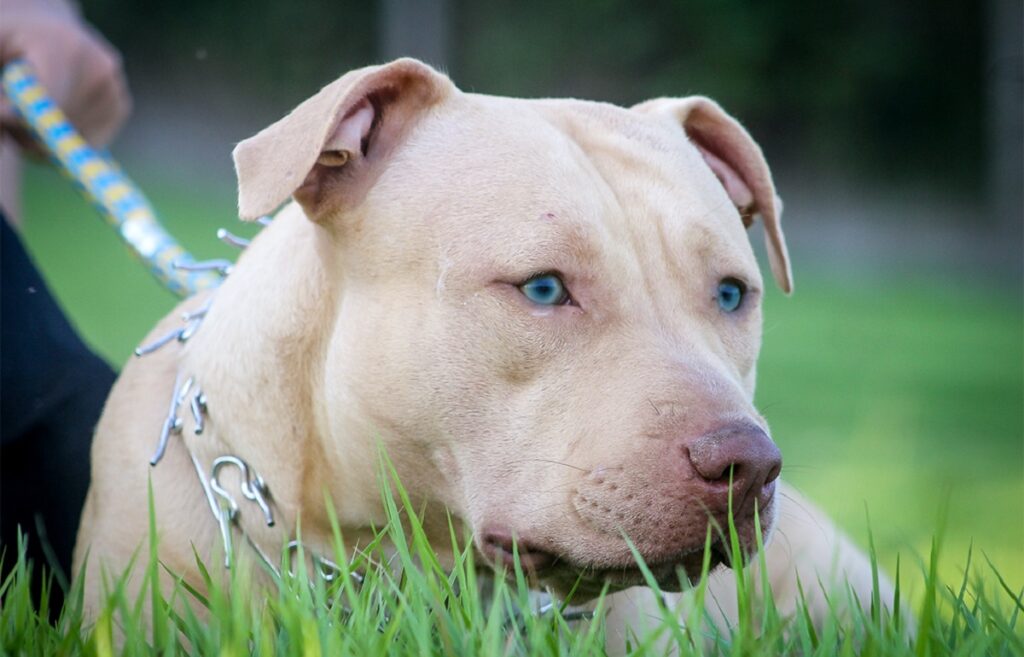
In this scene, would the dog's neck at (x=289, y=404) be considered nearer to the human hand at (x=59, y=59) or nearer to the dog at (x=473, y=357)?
the dog at (x=473, y=357)

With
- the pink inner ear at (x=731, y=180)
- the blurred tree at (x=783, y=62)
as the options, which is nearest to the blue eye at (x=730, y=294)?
the pink inner ear at (x=731, y=180)

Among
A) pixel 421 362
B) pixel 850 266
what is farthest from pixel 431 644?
pixel 850 266

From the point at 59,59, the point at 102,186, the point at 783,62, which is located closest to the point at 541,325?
the point at 102,186

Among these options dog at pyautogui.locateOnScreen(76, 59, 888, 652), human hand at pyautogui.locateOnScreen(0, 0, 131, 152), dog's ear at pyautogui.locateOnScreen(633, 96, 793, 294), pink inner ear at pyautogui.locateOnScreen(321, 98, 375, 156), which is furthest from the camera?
human hand at pyautogui.locateOnScreen(0, 0, 131, 152)

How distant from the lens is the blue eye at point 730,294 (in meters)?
2.87

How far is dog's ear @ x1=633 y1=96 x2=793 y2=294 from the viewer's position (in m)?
3.33

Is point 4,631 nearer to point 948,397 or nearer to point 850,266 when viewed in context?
point 948,397

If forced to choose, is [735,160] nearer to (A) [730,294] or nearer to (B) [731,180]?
(B) [731,180]

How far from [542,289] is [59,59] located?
2.51 metres

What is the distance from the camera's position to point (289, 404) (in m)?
2.77

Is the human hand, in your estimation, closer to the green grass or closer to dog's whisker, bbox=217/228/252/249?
dog's whisker, bbox=217/228/252/249

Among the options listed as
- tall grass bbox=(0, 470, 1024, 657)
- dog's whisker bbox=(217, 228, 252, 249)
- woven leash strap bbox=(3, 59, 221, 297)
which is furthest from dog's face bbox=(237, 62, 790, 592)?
woven leash strap bbox=(3, 59, 221, 297)

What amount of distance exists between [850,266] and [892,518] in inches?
428

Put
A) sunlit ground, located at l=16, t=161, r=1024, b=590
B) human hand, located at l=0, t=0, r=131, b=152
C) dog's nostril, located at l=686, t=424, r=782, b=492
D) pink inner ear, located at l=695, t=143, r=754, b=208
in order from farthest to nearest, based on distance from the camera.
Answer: sunlit ground, located at l=16, t=161, r=1024, b=590, human hand, located at l=0, t=0, r=131, b=152, pink inner ear, located at l=695, t=143, r=754, b=208, dog's nostril, located at l=686, t=424, r=782, b=492
